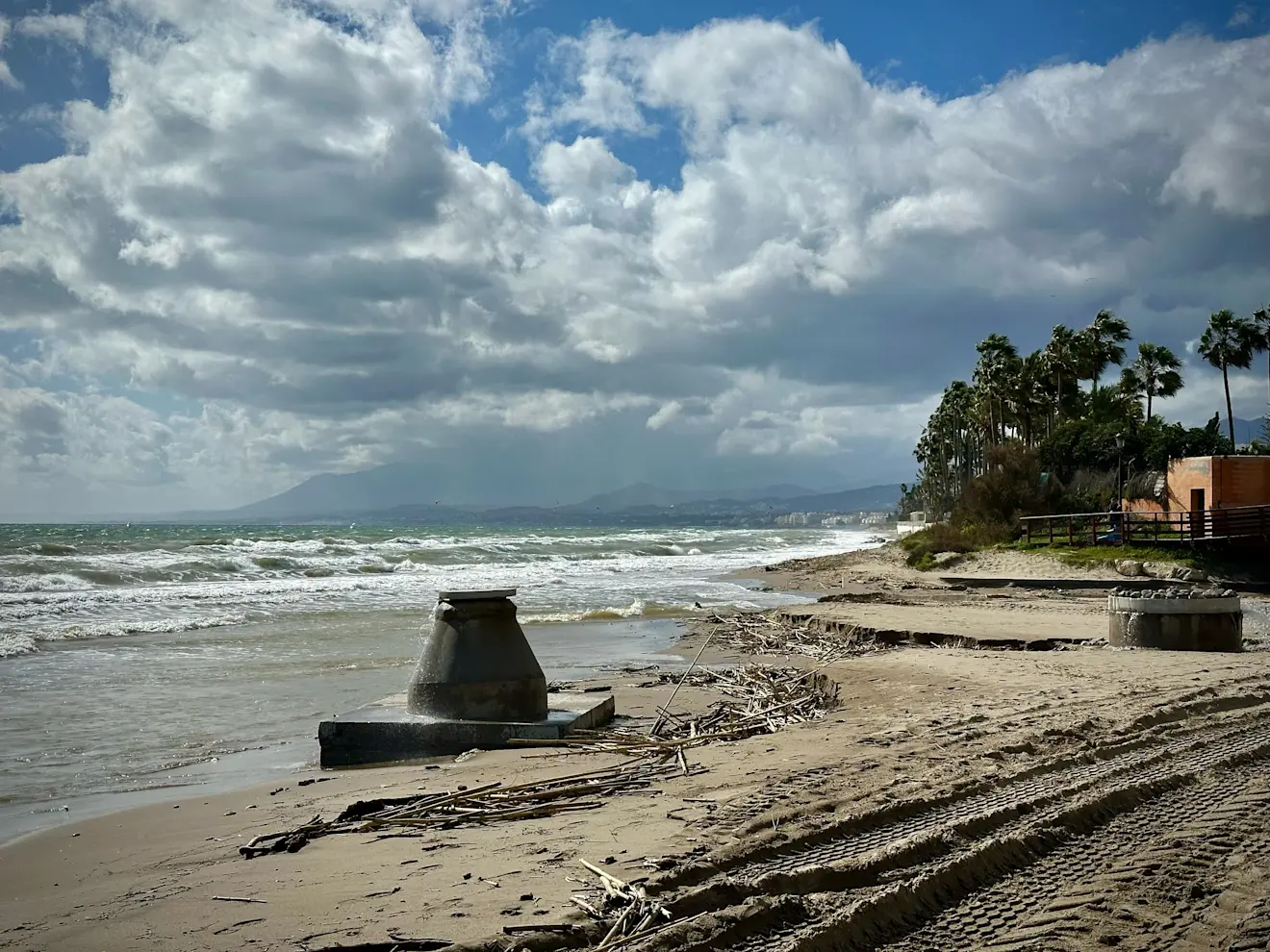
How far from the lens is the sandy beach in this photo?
4.18 metres

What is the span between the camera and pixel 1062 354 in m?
57.4

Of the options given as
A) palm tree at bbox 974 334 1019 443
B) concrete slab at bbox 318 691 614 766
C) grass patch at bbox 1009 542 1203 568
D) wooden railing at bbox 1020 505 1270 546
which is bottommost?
concrete slab at bbox 318 691 614 766

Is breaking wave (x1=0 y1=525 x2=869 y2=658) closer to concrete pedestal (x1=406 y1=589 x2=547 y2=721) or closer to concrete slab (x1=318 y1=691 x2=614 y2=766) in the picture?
concrete slab (x1=318 y1=691 x2=614 y2=766)

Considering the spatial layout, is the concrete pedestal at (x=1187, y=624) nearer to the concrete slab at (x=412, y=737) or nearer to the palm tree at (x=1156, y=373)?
the concrete slab at (x=412, y=737)

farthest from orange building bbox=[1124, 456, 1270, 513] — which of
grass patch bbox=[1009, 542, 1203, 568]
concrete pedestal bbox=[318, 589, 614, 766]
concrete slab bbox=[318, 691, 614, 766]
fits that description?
concrete slab bbox=[318, 691, 614, 766]

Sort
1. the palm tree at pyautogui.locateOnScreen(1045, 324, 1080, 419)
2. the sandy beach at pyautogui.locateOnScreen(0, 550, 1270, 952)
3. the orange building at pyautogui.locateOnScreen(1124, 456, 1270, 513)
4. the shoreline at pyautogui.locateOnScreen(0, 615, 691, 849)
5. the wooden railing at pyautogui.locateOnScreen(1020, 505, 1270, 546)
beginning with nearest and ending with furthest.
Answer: the sandy beach at pyautogui.locateOnScreen(0, 550, 1270, 952), the shoreline at pyautogui.locateOnScreen(0, 615, 691, 849), the wooden railing at pyautogui.locateOnScreen(1020, 505, 1270, 546), the orange building at pyautogui.locateOnScreen(1124, 456, 1270, 513), the palm tree at pyautogui.locateOnScreen(1045, 324, 1080, 419)

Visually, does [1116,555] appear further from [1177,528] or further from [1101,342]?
[1101,342]

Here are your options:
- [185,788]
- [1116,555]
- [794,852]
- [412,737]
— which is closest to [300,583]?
[1116,555]

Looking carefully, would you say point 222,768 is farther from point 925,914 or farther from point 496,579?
point 496,579

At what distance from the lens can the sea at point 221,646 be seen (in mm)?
8969

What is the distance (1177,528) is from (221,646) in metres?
30.9

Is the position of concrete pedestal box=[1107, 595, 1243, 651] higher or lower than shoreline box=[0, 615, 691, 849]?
higher

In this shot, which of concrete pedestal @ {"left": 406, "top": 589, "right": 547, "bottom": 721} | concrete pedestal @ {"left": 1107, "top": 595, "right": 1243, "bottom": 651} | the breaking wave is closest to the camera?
concrete pedestal @ {"left": 406, "top": 589, "right": 547, "bottom": 721}

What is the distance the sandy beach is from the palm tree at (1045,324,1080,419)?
52102mm
